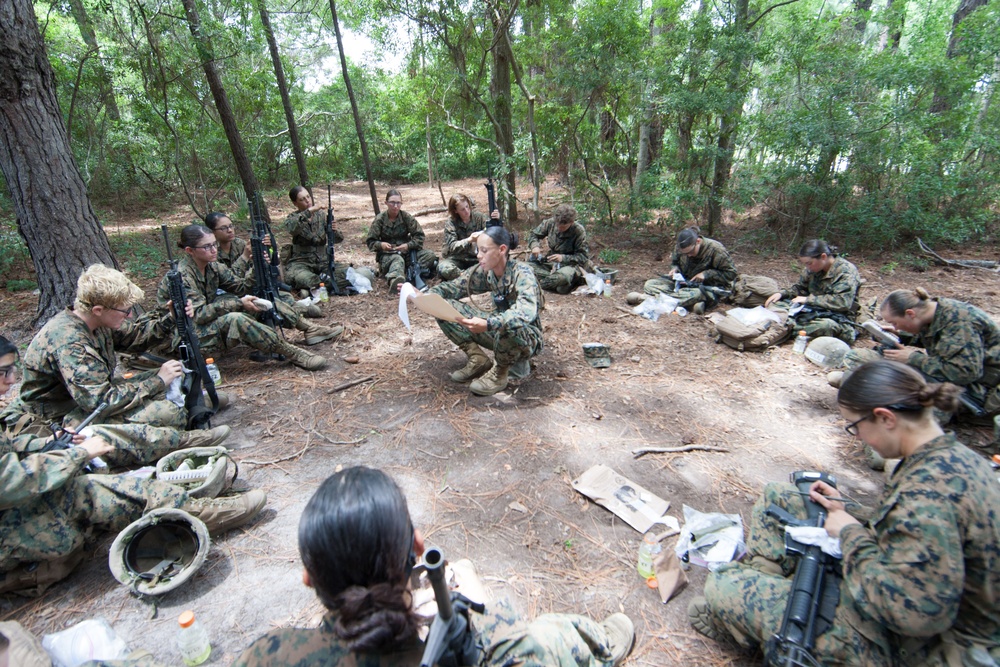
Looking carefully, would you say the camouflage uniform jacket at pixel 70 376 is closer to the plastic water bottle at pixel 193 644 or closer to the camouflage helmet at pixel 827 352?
the plastic water bottle at pixel 193 644

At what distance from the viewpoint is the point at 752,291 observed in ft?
20.0

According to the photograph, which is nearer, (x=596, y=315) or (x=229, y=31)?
(x=596, y=315)

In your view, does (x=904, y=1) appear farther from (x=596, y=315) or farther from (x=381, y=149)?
(x=381, y=149)

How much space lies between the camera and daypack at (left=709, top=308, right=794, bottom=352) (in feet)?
16.6

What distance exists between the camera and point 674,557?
2.54 meters

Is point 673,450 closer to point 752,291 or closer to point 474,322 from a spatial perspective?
point 474,322

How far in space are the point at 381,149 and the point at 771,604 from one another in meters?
20.1

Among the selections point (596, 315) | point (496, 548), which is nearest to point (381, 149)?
point (596, 315)

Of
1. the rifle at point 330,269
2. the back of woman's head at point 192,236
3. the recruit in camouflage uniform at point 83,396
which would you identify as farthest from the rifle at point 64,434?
the rifle at point 330,269

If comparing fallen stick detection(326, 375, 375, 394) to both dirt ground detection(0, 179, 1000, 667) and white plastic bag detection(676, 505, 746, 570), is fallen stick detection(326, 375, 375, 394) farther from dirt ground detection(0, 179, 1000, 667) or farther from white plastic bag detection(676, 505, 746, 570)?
white plastic bag detection(676, 505, 746, 570)

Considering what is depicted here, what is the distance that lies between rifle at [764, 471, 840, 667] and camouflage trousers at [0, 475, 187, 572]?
114 inches

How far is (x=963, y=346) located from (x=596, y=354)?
272cm

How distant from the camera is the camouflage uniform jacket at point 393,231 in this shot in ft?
24.7

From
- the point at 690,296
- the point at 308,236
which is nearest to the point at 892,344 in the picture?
the point at 690,296
